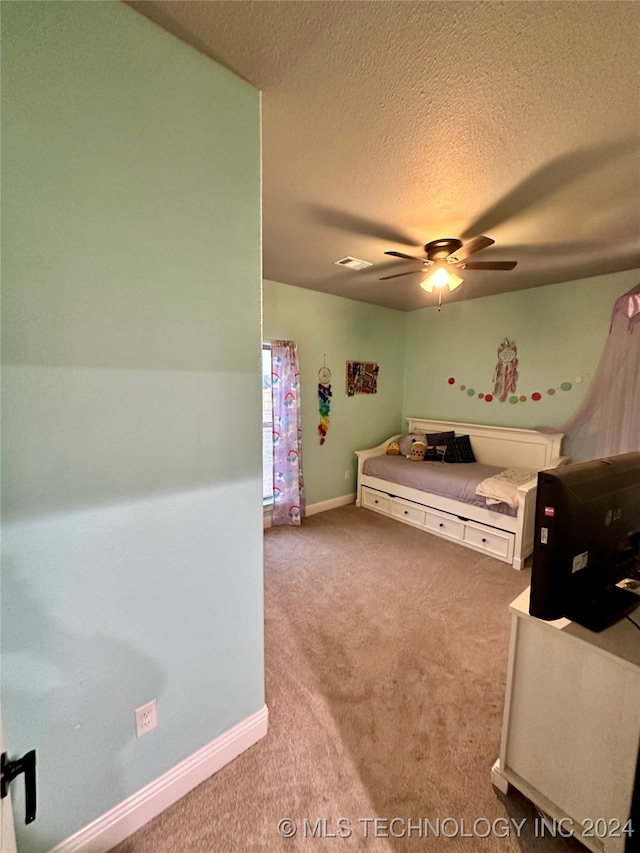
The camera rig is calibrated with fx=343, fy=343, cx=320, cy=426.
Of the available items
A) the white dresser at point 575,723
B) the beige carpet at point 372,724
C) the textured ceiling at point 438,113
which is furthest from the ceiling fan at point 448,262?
the beige carpet at point 372,724

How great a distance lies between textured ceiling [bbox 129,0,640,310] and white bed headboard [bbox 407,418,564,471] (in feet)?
5.93

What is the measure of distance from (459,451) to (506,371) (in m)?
1.00

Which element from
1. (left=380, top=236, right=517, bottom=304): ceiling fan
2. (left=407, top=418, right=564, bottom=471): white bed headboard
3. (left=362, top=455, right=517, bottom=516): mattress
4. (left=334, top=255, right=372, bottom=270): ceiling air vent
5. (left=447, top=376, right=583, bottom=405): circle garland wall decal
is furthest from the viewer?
(left=407, top=418, right=564, bottom=471): white bed headboard

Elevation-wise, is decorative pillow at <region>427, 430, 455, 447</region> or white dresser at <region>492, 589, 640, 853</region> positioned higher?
decorative pillow at <region>427, 430, 455, 447</region>

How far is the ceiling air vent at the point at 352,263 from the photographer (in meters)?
2.74

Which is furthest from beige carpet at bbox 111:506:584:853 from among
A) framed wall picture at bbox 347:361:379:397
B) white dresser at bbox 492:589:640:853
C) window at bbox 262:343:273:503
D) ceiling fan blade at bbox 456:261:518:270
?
ceiling fan blade at bbox 456:261:518:270

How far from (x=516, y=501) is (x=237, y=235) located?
2768 millimetres

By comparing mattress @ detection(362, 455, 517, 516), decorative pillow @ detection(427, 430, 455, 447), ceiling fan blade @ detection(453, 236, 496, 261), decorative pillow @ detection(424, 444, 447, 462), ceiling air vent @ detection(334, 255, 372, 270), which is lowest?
mattress @ detection(362, 455, 517, 516)

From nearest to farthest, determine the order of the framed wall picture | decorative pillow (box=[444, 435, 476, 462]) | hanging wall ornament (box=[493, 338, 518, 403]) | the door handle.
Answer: the door handle < hanging wall ornament (box=[493, 338, 518, 403]) < decorative pillow (box=[444, 435, 476, 462]) < the framed wall picture

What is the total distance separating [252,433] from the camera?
131 centimetres

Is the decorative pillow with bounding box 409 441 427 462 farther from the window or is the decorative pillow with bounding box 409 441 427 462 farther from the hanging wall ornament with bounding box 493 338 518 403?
the window

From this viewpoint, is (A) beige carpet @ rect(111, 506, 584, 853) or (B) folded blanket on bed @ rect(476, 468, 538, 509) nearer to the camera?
(A) beige carpet @ rect(111, 506, 584, 853)

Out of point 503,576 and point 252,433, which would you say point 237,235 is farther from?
point 503,576

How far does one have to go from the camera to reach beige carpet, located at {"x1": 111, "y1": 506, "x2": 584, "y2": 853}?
44.9 inches
